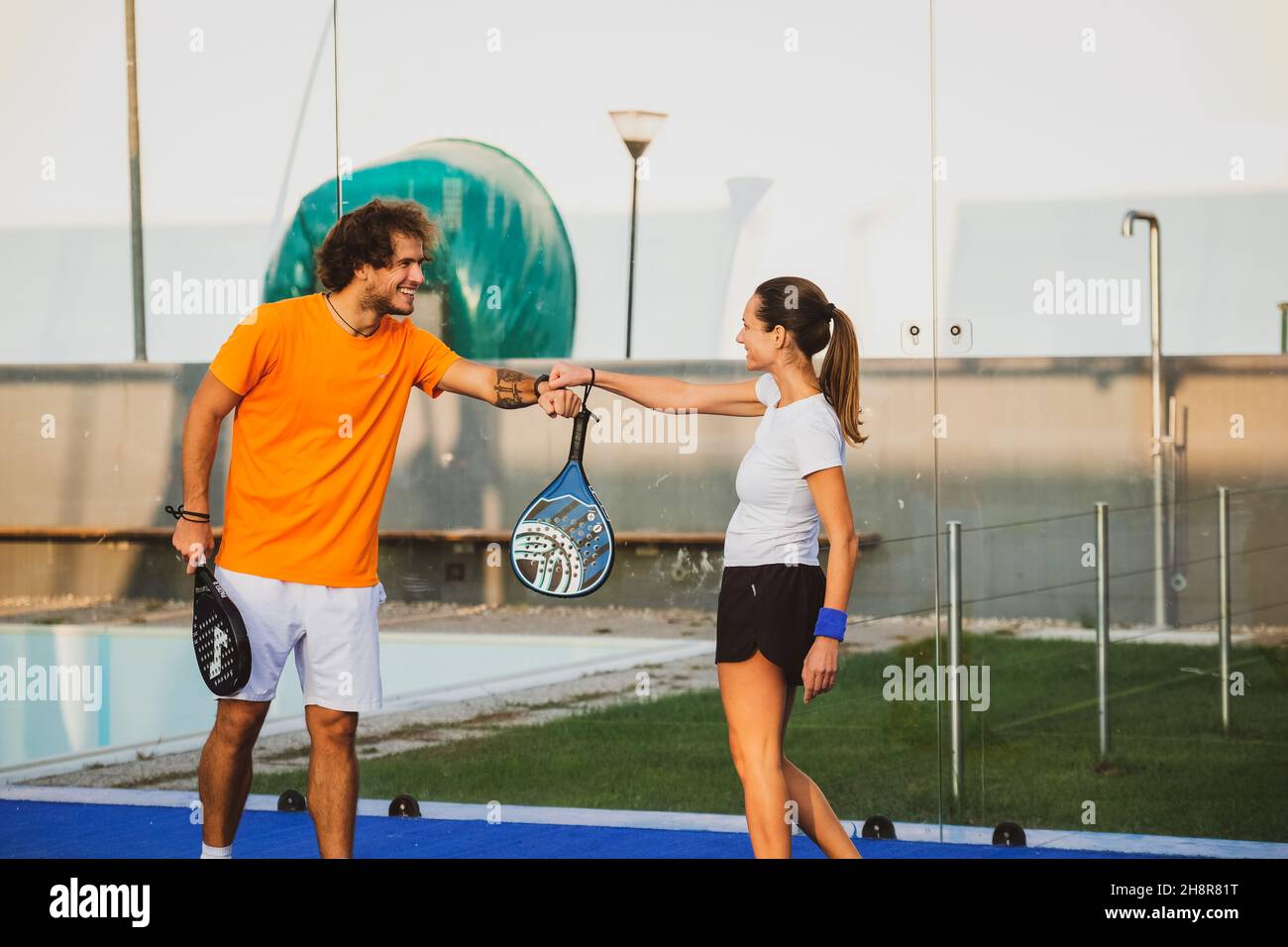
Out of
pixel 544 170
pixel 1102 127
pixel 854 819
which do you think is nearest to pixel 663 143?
pixel 544 170

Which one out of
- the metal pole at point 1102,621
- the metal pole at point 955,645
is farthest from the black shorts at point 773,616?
the metal pole at point 1102,621

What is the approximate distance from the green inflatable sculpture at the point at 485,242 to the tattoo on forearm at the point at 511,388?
1446 mm

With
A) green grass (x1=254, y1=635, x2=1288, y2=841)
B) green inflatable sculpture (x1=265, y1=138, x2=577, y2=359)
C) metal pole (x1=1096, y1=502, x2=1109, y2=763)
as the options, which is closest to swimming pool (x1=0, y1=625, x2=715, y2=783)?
green grass (x1=254, y1=635, x2=1288, y2=841)

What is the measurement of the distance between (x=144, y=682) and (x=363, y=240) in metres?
2.80

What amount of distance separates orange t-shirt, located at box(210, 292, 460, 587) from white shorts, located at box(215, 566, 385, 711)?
0.04m

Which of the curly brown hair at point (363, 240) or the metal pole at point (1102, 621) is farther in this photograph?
the metal pole at point (1102, 621)

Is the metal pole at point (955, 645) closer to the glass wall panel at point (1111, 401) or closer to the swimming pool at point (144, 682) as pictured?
the glass wall panel at point (1111, 401)

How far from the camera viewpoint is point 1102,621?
5.59 meters

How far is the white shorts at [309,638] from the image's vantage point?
13.4 ft

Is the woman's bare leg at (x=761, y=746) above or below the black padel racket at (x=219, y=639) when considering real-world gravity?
below

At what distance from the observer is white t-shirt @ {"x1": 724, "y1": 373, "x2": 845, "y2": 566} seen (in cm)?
387

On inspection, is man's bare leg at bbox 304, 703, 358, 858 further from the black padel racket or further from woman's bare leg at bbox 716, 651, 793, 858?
woman's bare leg at bbox 716, 651, 793, 858

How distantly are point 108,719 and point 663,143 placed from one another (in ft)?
9.87
